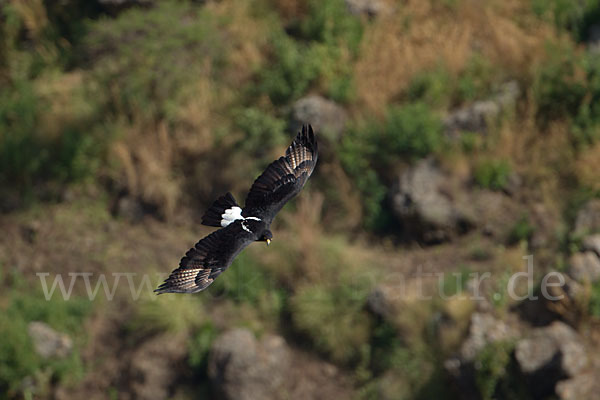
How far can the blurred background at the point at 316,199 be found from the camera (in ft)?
31.1

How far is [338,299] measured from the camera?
10141 millimetres

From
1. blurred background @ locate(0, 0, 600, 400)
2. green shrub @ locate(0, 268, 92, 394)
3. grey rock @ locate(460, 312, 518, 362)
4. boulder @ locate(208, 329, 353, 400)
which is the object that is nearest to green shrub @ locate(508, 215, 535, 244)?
blurred background @ locate(0, 0, 600, 400)

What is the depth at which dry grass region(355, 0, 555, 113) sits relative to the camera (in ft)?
38.0

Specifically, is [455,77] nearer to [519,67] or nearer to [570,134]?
[519,67]

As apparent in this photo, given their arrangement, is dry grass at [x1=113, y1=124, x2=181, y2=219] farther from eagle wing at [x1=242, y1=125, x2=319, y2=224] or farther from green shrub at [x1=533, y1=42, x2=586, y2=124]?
green shrub at [x1=533, y1=42, x2=586, y2=124]

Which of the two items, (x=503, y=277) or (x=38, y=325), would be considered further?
(x=38, y=325)

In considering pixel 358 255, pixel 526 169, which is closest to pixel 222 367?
pixel 358 255

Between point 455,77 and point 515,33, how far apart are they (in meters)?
1.02

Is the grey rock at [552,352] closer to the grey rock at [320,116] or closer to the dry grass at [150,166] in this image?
the grey rock at [320,116]

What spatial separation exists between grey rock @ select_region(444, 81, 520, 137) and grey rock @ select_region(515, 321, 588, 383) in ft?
10.8

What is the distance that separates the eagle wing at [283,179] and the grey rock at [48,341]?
4.27m

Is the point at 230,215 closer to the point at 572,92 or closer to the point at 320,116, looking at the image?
the point at 320,116

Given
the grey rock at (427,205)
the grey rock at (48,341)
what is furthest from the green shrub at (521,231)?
the grey rock at (48,341)

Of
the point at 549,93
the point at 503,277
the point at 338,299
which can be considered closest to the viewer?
the point at 503,277
